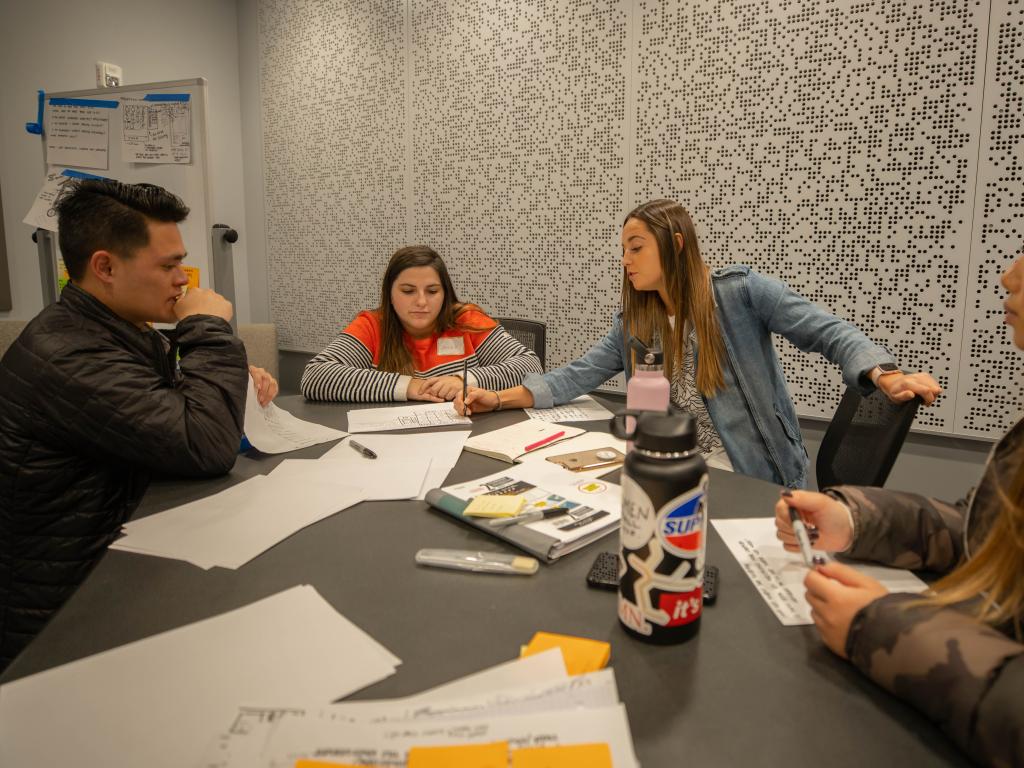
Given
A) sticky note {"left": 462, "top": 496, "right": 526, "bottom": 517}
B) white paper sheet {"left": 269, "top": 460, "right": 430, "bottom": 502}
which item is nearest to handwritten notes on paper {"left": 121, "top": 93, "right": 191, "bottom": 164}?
white paper sheet {"left": 269, "top": 460, "right": 430, "bottom": 502}

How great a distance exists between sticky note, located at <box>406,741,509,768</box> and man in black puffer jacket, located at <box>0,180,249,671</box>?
3.06 ft

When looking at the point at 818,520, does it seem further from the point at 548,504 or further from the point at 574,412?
the point at 574,412

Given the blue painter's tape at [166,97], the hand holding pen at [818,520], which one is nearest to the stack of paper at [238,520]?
the hand holding pen at [818,520]

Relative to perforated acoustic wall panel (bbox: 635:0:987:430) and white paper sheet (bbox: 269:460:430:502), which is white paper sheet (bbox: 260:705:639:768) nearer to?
white paper sheet (bbox: 269:460:430:502)

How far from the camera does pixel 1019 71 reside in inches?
82.7

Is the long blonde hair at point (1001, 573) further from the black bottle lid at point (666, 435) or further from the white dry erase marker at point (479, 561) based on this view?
the white dry erase marker at point (479, 561)

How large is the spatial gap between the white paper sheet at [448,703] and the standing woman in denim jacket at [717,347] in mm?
1227

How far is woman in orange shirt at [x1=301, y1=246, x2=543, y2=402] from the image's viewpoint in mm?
2113

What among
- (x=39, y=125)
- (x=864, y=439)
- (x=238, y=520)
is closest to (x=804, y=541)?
(x=864, y=439)

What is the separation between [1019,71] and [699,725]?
2.51 m

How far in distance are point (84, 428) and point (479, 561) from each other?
0.86m

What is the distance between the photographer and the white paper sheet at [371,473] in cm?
121

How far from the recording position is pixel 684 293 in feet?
6.36

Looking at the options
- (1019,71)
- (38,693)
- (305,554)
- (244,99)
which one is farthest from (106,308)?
(244,99)
